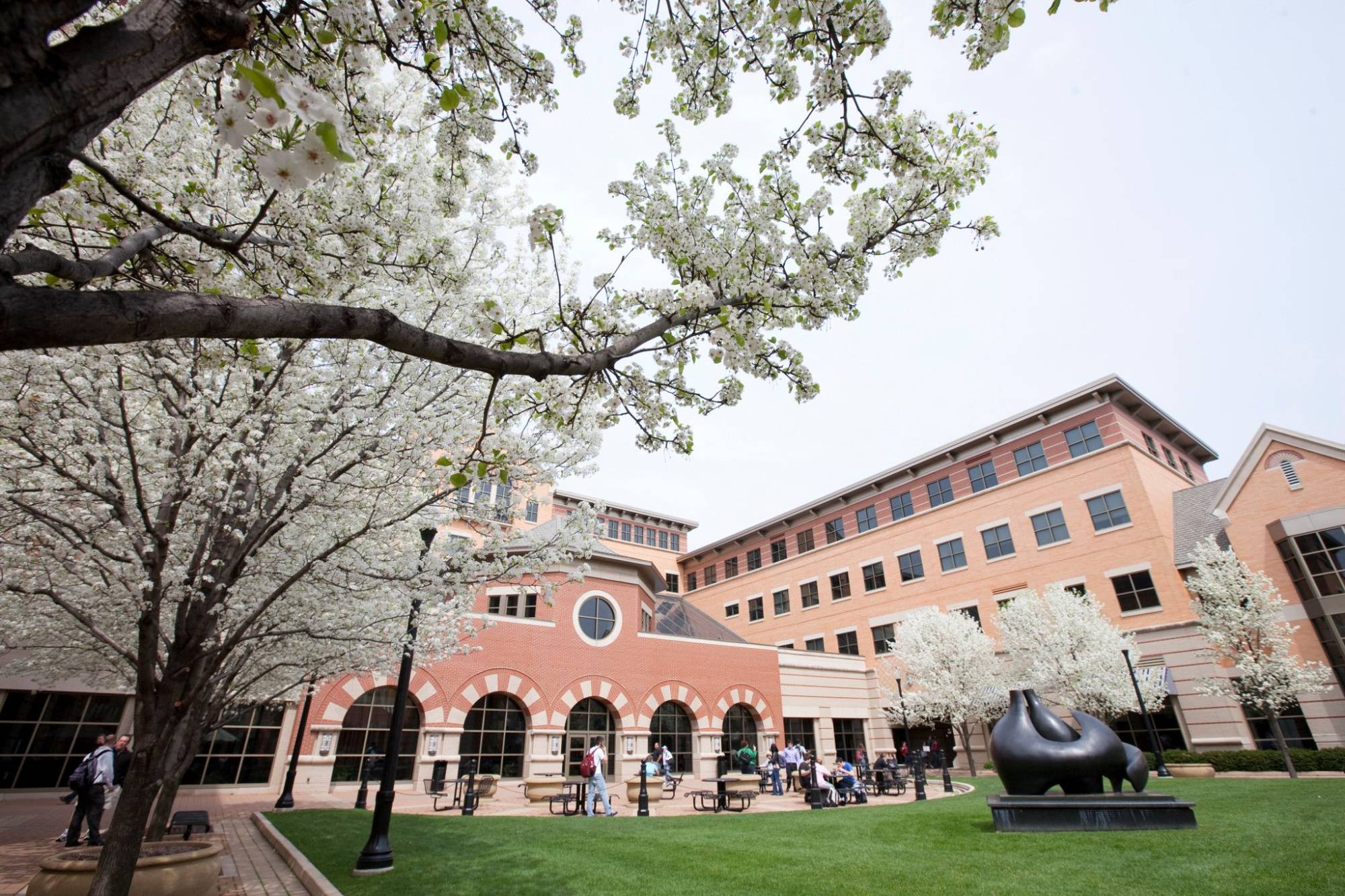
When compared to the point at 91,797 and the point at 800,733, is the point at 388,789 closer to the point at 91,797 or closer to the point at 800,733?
the point at 91,797

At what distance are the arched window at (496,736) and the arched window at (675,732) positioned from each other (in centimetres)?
500

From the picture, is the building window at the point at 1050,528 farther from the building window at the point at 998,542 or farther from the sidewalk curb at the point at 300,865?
the sidewalk curb at the point at 300,865

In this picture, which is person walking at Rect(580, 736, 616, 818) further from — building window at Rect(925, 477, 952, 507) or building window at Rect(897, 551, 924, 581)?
building window at Rect(925, 477, 952, 507)

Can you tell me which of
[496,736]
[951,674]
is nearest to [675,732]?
[496,736]

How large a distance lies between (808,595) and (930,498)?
32.4ft

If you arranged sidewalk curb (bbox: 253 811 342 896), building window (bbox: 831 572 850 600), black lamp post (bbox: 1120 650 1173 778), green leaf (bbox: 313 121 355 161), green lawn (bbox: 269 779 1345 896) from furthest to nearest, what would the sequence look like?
building window (bbox: 831 572 850 600)
black lamp post (bbox: 1120 650 1173 778)
sidewalk curb (bbox: 253 811 342 896)
green lawn (bbox: 269 779 1345 896)
green leaf (bbox: 313 121 355 161)

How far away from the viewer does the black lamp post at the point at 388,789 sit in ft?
26.8

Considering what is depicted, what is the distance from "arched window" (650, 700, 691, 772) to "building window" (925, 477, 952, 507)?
18007 millimetres

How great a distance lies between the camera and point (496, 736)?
20734 mm

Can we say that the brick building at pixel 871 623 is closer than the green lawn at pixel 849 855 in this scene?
No

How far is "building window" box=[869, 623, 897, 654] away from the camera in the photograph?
33.1 meters

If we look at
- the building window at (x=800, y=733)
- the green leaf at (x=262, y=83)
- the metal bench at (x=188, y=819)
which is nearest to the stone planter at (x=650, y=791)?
the metal bench at (x=188, y=819)

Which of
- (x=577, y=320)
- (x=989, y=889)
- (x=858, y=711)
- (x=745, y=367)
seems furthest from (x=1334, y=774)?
(x=577, y=320)

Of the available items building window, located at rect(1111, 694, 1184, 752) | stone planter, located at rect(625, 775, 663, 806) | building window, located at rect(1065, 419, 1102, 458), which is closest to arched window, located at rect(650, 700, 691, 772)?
stone planter, located at rect(625, 775, 663, 806)
